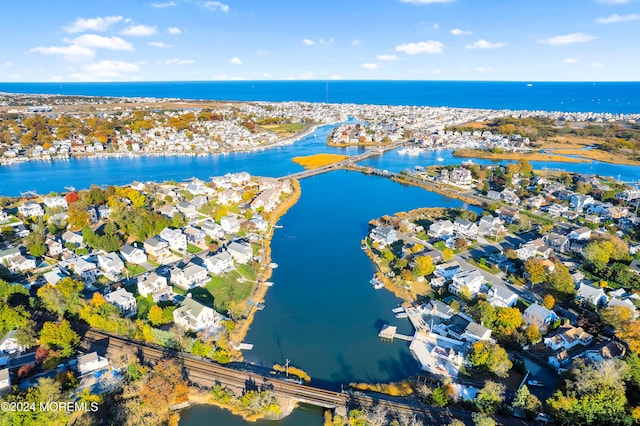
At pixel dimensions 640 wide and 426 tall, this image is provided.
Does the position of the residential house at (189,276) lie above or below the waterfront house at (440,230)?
below

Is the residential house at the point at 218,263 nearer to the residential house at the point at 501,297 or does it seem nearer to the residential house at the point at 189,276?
the residential house at the point at 189,276

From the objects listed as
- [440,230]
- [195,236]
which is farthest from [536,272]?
[195,236]

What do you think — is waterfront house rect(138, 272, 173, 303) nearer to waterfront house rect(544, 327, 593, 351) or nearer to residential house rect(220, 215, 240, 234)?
residential house rect(220, 215, 240, 234)

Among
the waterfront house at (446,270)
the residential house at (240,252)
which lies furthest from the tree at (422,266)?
the residential house at (240,252)

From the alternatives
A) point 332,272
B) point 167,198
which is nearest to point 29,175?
point 167,198

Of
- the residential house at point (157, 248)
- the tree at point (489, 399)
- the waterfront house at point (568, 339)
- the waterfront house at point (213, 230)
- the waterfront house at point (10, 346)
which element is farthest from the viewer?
the waterfront house at point (213, 230)

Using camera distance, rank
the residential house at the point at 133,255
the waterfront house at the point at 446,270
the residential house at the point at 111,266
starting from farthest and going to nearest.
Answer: the residential house at the point at 133,255, the waterfront house at the point at 446,270, the residential house at the point at 111,266

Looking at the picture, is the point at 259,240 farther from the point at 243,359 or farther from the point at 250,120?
the point at 250,120
